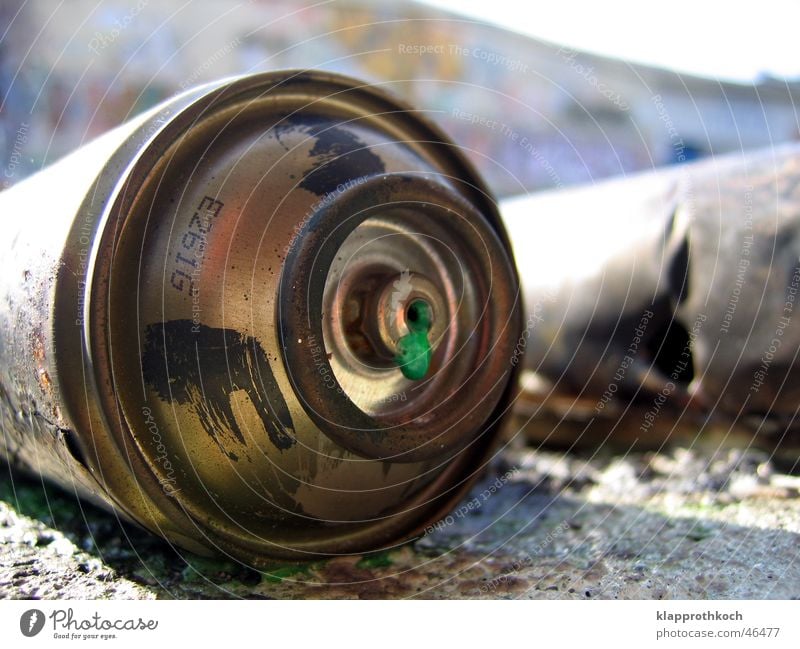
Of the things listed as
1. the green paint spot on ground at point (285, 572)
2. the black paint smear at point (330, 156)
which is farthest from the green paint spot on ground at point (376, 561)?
the black paint smear at point (330, 156)

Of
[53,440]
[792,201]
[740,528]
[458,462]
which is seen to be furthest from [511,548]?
[792,201]

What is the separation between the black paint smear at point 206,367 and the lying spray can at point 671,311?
0.57 m

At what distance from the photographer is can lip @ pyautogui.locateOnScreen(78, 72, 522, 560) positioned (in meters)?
1.18

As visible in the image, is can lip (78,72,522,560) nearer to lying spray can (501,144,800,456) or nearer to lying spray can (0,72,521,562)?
lying spray can (0,72,521,562)

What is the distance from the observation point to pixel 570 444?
260 centimetres

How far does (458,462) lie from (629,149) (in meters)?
9.13

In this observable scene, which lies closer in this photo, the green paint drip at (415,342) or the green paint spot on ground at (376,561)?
the green paint drip at (415,342)

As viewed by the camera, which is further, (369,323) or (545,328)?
(545,328)

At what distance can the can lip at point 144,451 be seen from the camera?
46.5 inches

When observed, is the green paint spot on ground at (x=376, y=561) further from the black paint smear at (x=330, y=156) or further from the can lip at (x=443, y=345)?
the black paint smear at (x=330, y=156)

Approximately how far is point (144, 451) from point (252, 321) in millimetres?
270

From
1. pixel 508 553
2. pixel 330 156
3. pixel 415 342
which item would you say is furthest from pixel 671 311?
pixel 330 156
